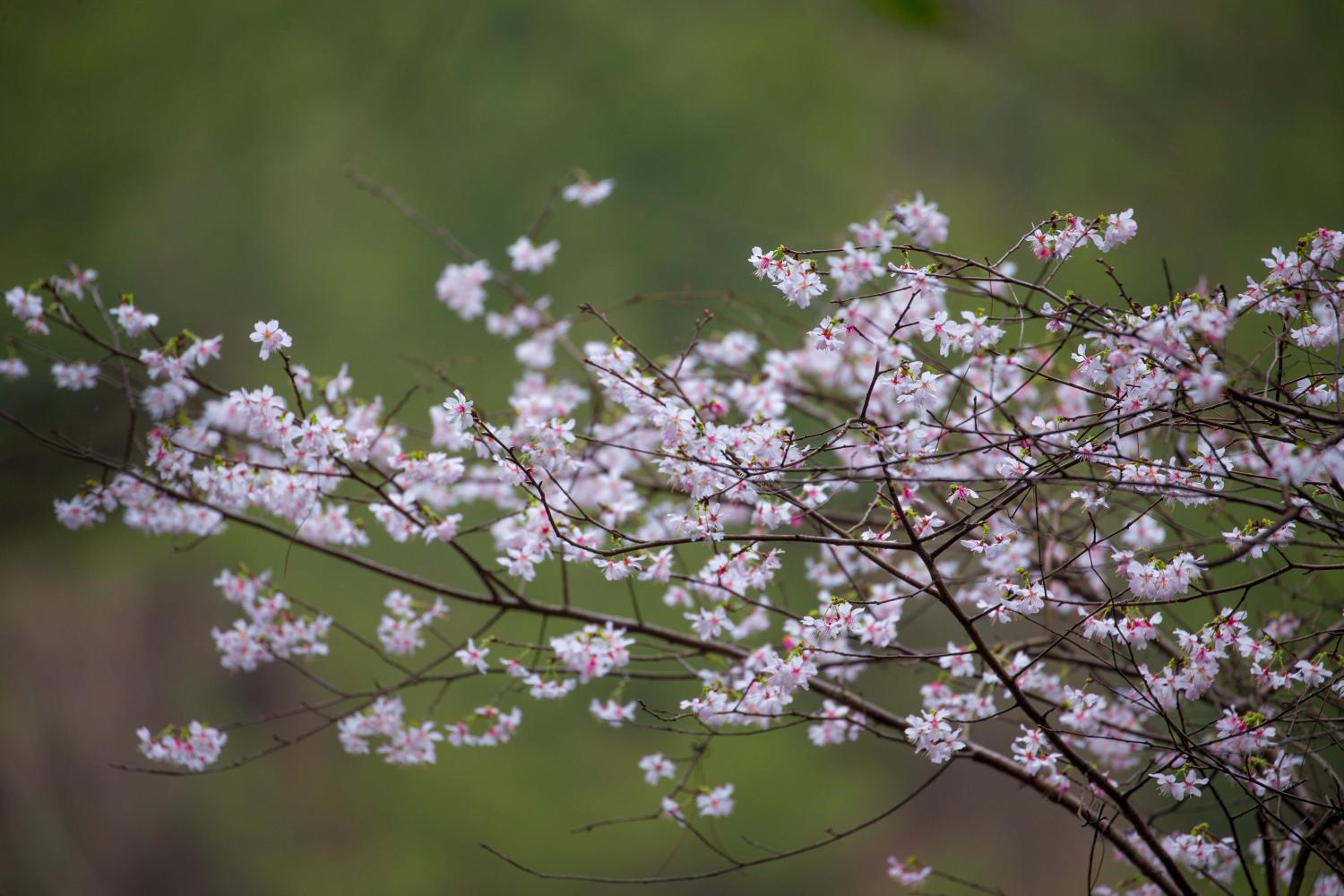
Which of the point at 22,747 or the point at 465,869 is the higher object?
the point at 22,747

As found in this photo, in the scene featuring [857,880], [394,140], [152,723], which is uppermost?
[394,140]

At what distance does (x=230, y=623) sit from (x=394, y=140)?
1.29 m

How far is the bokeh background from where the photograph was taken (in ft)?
7.45

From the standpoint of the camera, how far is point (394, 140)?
2564 millimetres

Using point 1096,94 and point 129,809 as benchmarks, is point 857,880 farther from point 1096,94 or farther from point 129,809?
point 1096,94

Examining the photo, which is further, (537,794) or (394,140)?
(394,140)

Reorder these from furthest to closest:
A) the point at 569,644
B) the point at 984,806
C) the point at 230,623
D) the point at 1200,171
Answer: the point at 1200,171 → the point at 984,806 → the point at 230,623 → the point at 569,644

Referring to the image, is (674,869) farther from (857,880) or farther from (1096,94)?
(1096,94)

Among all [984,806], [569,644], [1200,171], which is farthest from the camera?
[1200,171]

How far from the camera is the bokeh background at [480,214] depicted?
2270mm

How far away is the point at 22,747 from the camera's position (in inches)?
86.4

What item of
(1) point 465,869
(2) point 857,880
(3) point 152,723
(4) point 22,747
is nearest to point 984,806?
(2) point 857,880

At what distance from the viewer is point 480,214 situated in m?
2.60

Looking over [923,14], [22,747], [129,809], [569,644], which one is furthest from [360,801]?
[923,14]
